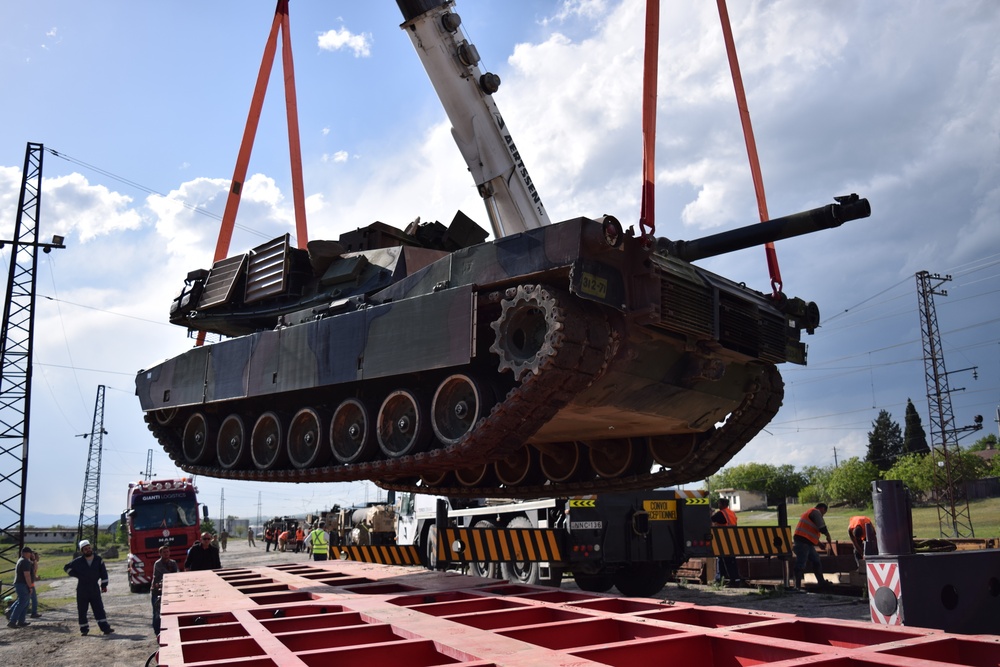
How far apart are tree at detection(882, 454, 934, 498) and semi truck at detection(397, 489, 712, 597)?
42.6 metres

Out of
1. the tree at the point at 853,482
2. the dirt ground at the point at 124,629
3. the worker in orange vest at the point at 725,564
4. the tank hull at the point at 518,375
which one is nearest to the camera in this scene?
the tank hull at the point at 518,375

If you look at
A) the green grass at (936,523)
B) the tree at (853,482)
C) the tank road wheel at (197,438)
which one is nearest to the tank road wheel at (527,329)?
the tank road wheel at (197,438)

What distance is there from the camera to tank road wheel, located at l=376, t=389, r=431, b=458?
28.5ft

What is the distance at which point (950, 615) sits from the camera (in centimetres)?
472

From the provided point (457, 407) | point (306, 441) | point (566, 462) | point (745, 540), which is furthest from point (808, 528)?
point (306, 441)

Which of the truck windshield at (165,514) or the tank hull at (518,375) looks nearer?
the tank hull at (518,375)

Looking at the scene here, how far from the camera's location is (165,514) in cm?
2191

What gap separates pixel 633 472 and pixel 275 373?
4.37m

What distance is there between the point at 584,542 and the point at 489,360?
12.6 feet

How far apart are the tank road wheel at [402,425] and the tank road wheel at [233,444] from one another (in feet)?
9.30

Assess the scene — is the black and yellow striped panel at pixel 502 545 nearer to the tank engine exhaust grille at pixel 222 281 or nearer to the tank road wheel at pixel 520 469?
the tank road wheel at pixel 520 469

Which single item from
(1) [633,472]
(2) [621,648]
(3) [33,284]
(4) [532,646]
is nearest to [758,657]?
(2) [621,648]

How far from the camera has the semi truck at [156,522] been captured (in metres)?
21.2

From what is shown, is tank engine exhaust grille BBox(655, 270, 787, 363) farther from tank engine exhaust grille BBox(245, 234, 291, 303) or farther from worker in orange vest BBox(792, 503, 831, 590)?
tank engine exhaust grille BBox(245, 234, 291, 303)
